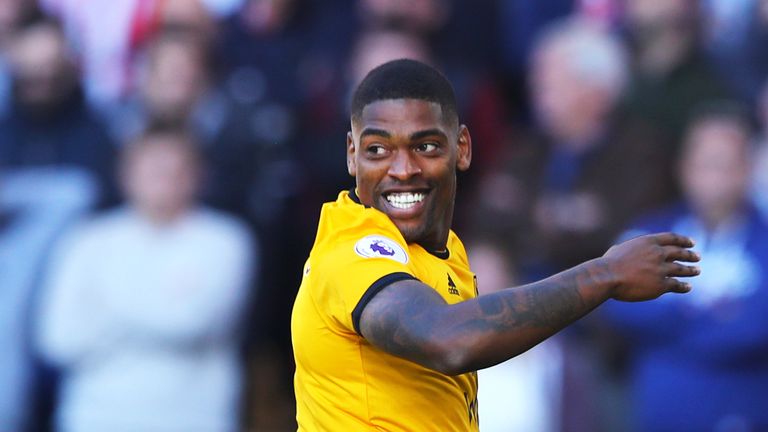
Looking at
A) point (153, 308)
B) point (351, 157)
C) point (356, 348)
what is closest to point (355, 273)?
point (356, 348)

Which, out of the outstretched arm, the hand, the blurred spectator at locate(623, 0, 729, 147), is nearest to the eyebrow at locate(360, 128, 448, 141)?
the outstretched arm

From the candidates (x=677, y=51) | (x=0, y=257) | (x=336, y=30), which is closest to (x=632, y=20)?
(x=677, y=51)

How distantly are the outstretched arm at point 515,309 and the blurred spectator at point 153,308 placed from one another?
17.8ft

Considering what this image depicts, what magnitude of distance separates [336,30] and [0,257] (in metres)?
2.84

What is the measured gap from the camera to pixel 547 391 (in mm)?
7949

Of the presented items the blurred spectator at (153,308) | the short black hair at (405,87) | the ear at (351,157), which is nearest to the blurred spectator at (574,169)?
the blurred spectator at (153,308)

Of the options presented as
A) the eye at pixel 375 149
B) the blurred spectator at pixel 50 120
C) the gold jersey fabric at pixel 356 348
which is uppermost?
the blurred spectator at pixel 50 120

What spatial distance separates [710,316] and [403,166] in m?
4.31

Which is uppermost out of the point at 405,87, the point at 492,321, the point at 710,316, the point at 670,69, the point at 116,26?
the point at 116,26

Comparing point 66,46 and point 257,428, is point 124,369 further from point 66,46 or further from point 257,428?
point 66,46

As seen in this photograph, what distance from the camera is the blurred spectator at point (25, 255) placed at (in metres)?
9.34

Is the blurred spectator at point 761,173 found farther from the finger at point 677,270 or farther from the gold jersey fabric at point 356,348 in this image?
the finger at point 677,270

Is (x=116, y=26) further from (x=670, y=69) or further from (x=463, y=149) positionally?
(x=463, y=149)

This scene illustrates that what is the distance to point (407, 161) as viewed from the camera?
387cm
